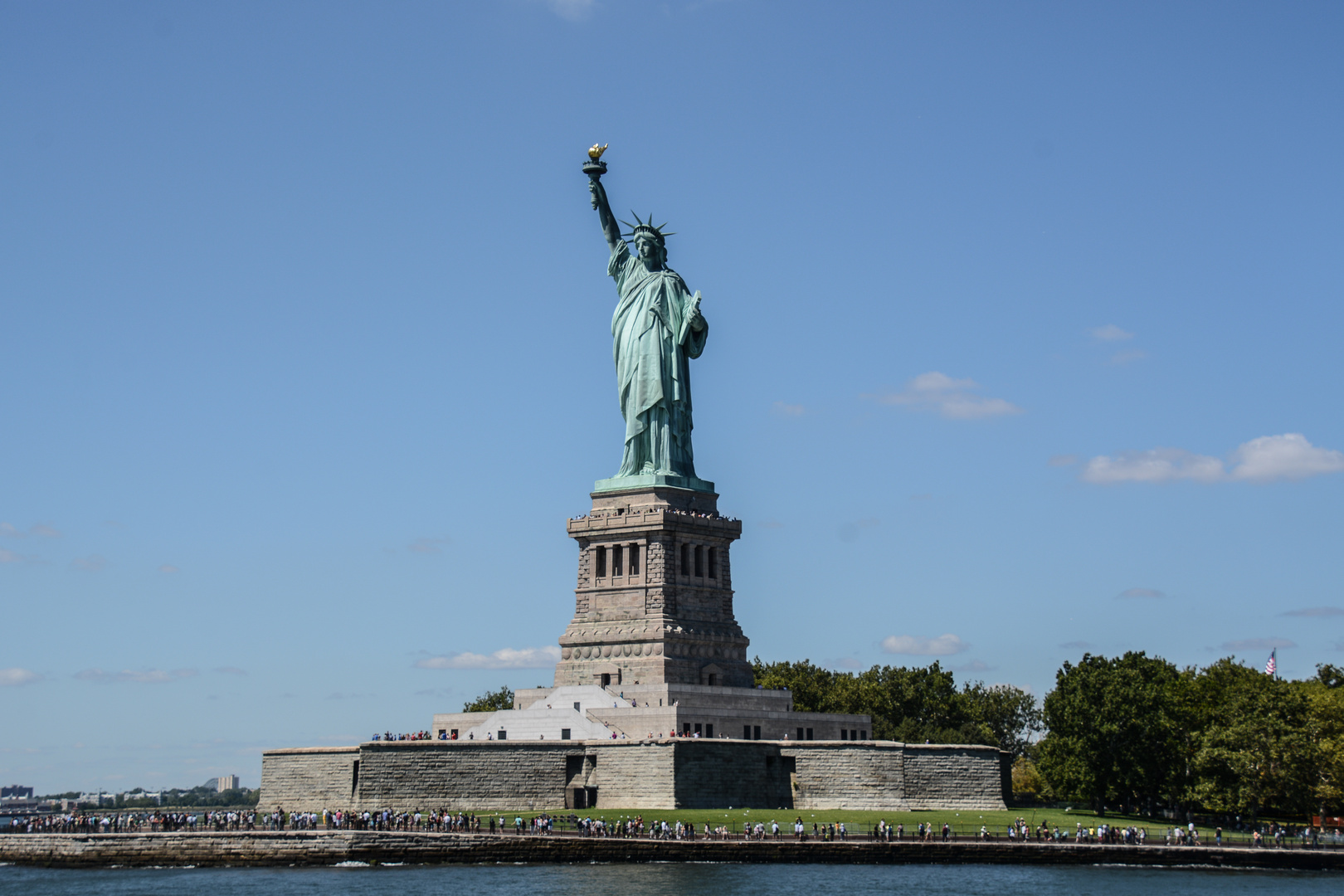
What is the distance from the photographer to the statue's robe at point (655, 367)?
79.9 metres

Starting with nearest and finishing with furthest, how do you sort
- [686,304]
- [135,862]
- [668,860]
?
[668,860], [135,862], [686,304]

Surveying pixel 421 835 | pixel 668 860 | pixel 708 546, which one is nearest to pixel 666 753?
pixel 668 860

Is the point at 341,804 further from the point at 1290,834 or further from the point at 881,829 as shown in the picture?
the point at 1290,834

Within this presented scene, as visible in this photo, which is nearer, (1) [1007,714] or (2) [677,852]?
(2) [677,852]

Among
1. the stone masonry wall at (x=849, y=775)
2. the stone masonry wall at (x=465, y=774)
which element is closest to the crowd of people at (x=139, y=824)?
the stone masonry wall at (x=465, y=774)

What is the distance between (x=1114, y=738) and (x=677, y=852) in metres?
25.5

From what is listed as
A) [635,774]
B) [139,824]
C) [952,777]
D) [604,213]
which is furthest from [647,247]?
[139,824]

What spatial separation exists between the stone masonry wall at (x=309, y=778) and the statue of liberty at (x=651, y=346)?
18.6 meters

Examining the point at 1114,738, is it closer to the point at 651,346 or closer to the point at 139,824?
the point at 651,346

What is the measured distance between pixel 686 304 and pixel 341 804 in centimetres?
2897

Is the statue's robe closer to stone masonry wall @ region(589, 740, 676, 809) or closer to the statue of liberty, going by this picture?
the statue of liberty

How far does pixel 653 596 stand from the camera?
76.0 metres

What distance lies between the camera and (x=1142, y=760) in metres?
76.2

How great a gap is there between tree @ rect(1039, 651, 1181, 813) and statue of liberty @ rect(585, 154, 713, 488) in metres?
20.4
